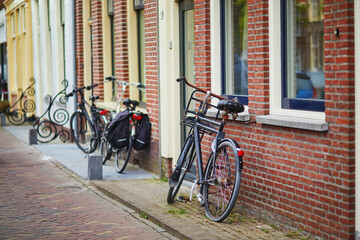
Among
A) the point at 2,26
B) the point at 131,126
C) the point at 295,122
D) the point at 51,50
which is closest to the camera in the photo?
the point at 295,122

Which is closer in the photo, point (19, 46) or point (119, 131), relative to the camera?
point (119, 131)

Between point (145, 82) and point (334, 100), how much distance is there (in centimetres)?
605

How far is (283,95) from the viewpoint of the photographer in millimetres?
7152

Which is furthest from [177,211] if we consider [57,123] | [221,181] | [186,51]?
[57,123]

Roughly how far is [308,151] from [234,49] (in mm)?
→ 2274

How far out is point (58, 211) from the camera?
328 inches

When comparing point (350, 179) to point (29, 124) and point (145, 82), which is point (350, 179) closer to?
point (145, 82)

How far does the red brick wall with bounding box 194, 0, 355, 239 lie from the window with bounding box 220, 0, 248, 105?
21.1 inches

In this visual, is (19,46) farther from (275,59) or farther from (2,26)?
(275,59)

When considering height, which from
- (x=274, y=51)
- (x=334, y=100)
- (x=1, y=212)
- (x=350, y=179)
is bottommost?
(x=1, y=212)

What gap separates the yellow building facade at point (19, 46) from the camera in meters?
23.0

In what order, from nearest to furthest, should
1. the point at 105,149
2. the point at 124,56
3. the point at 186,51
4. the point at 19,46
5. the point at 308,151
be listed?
the point at 308,151, the point at 186,51, the point at 124,56, the point at 105,149, the point at 19,46

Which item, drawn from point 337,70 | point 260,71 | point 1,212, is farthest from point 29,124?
point 337,70

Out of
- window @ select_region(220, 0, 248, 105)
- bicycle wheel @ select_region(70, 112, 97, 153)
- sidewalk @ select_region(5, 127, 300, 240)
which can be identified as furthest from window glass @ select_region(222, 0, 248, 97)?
bicycle wheel @ select_region(70, 112, 97, 153)
